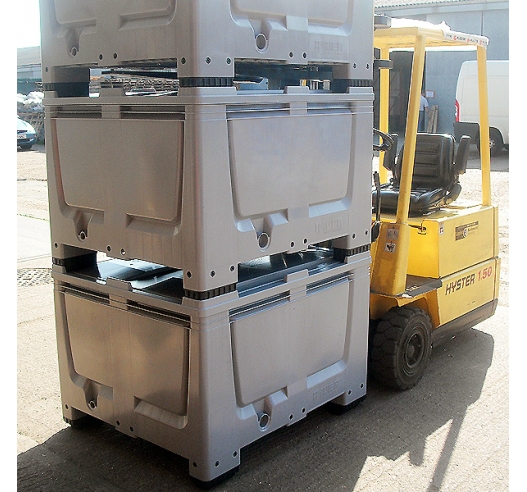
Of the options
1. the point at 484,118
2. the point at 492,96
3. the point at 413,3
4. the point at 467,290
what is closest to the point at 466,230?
the point at 467,290

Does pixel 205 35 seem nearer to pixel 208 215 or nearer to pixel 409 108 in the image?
pixel 208 215

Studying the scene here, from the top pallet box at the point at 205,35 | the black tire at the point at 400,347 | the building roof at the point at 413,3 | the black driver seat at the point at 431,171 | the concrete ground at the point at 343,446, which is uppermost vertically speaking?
the building roof at the point at 413,3

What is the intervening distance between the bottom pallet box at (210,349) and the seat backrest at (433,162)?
130 cm

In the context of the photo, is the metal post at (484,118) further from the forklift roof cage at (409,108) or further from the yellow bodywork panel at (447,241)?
the forklift roof cage at (409,108)

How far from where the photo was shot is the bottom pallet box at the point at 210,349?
10.8 ft

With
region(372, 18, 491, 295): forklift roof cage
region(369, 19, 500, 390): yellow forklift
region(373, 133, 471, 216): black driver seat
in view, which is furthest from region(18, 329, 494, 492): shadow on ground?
region(373, 133, 471, 216): black driver seat

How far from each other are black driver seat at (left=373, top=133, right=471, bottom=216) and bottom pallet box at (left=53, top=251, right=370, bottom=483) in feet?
3.18

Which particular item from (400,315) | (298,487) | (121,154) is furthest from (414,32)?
(298,487)

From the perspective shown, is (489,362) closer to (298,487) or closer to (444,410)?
(444,410)

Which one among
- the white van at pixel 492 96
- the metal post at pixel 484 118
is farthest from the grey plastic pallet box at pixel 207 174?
the white van at pixel 492 96

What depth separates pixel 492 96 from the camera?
56.9 feet

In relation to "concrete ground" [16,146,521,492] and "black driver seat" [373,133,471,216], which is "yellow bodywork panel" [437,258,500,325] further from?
"black driver seat" [373,133,471,216]

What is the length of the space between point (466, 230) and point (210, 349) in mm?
2543

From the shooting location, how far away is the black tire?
438cm
